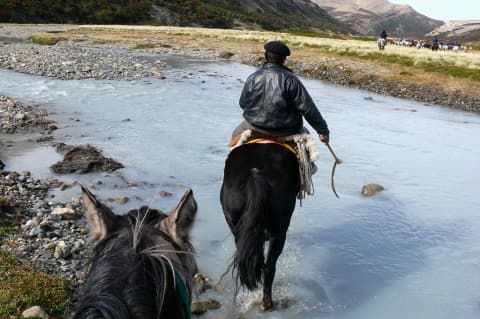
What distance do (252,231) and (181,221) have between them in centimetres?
254

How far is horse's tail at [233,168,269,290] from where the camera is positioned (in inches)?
191

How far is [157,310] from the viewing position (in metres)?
1.93

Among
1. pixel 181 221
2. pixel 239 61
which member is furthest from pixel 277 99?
pixel 239 61

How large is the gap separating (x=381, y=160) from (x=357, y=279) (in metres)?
6.89

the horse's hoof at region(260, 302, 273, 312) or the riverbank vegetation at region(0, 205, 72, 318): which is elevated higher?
the riverbank vegetation at region(0, 205, 72, 318)

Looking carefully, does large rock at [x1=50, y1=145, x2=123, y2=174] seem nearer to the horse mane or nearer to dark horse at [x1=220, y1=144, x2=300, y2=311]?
dark horse at [x1=220, y1=144, x2=300, y2=311]

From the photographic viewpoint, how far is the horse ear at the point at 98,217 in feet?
7.55

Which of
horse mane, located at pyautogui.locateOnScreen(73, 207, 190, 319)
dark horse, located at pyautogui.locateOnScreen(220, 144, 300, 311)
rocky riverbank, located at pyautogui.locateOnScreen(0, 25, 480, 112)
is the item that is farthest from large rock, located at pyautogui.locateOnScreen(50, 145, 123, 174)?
rocky riverbank, located at pyautogui.locateOnScreen(0, 25, 480, 112)

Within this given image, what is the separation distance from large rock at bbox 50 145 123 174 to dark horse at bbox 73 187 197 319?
7.50m

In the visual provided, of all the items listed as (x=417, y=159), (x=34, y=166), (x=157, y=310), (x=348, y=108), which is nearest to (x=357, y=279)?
(x=157, y=310)

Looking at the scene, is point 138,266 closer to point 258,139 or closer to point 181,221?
point 181,221

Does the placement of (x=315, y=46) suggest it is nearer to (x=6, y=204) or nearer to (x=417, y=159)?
(x=417, y=159)

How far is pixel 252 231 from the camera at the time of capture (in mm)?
4848

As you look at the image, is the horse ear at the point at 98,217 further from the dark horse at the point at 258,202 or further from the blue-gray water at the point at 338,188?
the blue-gray water at the point at 338,188
